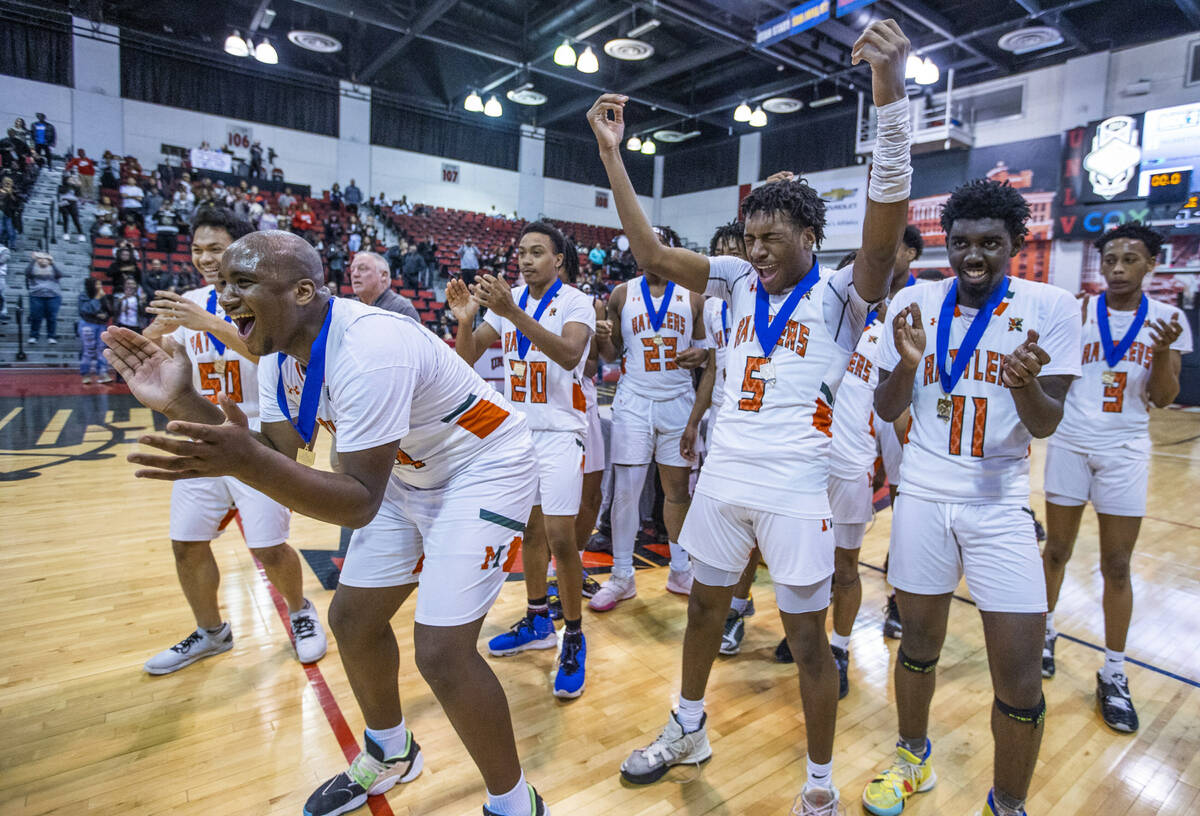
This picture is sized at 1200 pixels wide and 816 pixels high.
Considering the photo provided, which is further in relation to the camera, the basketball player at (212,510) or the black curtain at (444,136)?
the black curtain at (444,136)

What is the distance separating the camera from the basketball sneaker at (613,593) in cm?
389

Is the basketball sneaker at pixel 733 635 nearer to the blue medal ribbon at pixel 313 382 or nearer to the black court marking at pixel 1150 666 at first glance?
the black court marking at pixel 1150 666

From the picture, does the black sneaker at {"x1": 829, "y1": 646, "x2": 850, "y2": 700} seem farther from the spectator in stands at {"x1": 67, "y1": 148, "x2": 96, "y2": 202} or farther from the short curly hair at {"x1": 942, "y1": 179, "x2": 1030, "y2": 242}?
the spectator in stands at {"x1": 67, "y1": 148, "x2": 96, "y2": 202}

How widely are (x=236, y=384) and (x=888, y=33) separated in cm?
302

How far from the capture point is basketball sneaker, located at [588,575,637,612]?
12.8ft

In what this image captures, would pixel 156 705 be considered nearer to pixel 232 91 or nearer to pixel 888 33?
pixel 888 33

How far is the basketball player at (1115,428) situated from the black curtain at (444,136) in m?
23.7

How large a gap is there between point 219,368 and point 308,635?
1.40m

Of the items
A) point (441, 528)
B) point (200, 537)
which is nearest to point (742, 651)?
point (441, 528)

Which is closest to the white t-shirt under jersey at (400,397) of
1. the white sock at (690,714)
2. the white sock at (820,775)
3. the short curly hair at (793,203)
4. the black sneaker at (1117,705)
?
the short curly hair at (793,203)

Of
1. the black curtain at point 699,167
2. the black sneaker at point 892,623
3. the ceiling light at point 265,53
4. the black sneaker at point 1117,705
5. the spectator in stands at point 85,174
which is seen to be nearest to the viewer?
the black sneaker at point 1117,705

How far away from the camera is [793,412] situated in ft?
7.06

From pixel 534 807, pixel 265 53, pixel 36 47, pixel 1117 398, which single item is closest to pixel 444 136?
pixel 265 53

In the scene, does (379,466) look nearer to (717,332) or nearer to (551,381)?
(551,381)
